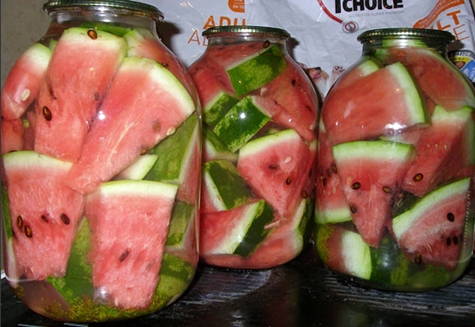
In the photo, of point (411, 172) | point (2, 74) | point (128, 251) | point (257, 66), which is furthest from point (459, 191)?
point (2, 74)

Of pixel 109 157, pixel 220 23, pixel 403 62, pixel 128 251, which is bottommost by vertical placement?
pixel 128 251

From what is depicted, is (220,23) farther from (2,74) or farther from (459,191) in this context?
(459,191)

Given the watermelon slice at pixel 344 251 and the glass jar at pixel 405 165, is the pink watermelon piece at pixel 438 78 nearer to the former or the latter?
the glass jar at pixel 405 165

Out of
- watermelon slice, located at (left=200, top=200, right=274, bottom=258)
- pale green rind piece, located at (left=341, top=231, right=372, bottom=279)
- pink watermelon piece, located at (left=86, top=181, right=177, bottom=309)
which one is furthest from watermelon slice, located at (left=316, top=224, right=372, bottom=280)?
pink watermelon piece, located at (left=86, top=181, right=177, bottom=309)

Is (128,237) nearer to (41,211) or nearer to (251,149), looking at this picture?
(41,211)

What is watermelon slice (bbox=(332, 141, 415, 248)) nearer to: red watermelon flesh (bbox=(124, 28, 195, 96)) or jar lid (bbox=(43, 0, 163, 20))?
red watermelon flesh (bbox=(124, 28, 195, 96))

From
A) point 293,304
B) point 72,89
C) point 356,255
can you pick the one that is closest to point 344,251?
point 356,255
